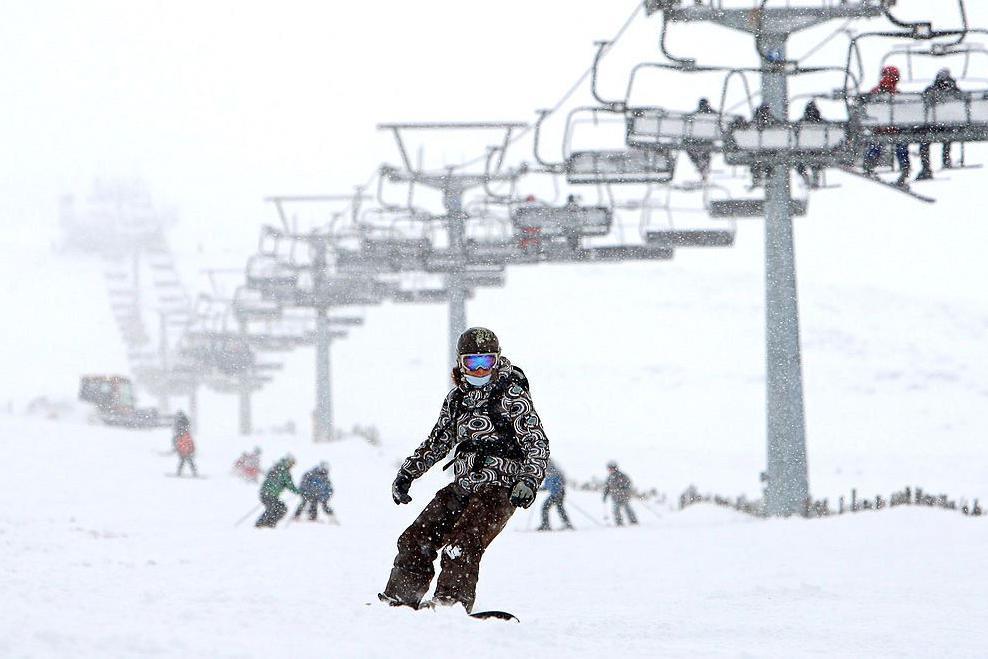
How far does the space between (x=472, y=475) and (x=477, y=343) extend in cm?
61

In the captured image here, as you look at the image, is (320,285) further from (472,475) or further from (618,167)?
(472,475)

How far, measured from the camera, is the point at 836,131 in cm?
1778

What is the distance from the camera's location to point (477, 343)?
22.3 ft

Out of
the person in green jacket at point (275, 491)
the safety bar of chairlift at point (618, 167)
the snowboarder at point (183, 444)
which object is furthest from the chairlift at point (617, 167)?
the snowboarder at point (183, 444)

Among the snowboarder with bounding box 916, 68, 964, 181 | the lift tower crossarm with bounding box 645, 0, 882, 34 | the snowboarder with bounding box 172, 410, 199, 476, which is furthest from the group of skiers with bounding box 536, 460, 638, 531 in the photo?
the snowboarder with bounding box 172, 410, 199, 476

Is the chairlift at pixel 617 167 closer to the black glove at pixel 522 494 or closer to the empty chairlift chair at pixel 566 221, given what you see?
the empty chairlift chair at pixel 566 221

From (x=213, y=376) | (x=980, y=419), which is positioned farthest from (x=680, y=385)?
(x=213, y=376)

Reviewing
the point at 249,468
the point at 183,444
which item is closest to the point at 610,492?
Answer: the point at 183,444

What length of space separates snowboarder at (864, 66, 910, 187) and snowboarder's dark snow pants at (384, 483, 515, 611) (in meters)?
11.3

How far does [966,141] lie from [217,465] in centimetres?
2334

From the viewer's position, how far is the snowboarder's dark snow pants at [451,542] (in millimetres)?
6770

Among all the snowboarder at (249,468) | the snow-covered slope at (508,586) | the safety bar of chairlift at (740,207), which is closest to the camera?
the snow-covered slope at (508,586)

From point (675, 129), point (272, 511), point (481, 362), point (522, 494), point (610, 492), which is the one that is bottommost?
point (610, 492)

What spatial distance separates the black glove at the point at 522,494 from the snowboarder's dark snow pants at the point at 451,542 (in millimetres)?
154
